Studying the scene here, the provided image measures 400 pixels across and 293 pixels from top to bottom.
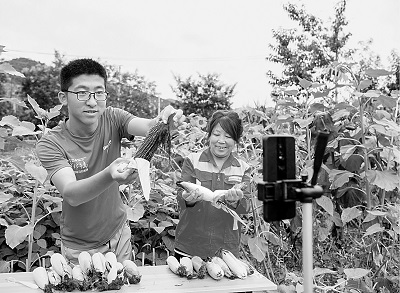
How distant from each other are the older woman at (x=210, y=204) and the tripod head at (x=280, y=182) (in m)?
1.25

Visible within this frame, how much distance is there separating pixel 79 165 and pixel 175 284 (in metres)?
0.66

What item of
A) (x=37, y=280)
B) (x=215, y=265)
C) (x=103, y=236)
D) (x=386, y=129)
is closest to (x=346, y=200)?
(x=386, y=129)

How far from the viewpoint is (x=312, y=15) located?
1861 cm

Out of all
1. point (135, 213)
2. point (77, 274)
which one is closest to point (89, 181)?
point (77, 274)

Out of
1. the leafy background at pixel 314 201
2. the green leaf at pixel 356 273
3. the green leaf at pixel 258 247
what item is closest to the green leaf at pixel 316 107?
the leafy background at pixel 314 201

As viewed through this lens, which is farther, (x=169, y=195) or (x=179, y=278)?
(x=169, y=195)

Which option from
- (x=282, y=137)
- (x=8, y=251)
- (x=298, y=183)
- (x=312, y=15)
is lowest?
(x=8, y=251)

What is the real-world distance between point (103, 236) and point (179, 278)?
1.30 ft

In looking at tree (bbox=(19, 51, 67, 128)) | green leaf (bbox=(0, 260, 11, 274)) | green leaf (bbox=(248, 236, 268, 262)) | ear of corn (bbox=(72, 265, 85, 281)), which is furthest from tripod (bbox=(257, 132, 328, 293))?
tree (bbox=(19, 51, 67, 128))

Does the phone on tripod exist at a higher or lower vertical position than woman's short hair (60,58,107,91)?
lower

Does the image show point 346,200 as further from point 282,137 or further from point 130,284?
point 282,137

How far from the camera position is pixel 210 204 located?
2.55 metres

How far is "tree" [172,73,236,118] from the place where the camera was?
67.7 ft

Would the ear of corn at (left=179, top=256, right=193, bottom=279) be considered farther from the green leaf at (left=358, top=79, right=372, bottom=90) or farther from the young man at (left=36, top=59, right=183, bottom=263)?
the green leaf at (left=358, top=79, right=372, bottom=90)
